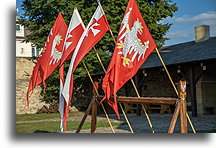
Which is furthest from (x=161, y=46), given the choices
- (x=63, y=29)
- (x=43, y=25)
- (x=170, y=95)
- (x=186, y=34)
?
(x=63, y=29)

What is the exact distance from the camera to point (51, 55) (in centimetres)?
552

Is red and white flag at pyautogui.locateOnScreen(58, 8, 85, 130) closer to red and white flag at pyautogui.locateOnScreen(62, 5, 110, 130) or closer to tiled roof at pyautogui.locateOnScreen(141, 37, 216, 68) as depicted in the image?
red and white flag at pyautogui.locateOnScreen(62, 5, 110, 130)

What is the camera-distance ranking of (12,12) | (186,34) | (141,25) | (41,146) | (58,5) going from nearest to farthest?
(141,25) < (41,146) < (12,12) < (186,34) < (58,5)

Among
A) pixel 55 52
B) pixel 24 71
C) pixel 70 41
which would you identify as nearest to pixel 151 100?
pixel 70 41

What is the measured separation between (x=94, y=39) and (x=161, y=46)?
745cm

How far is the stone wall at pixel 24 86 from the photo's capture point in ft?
30.9

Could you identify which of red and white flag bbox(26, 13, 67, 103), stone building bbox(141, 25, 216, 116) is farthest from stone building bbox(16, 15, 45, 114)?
stone building bbox(141, 25, 216, 116)

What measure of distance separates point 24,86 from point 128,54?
6117mm

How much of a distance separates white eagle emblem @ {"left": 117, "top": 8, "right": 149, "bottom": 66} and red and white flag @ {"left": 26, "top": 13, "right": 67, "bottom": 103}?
1.21 meters

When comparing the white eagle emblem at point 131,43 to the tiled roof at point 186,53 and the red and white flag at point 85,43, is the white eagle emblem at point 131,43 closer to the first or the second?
the red and white flag at point 85,43

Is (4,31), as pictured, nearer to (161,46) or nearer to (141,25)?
(141,25)

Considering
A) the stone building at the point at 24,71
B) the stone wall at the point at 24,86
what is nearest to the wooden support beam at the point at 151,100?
the stone building at the point at 24,71

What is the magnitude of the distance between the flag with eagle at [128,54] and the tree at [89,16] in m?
6.45

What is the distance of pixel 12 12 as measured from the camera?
18.4 feet
